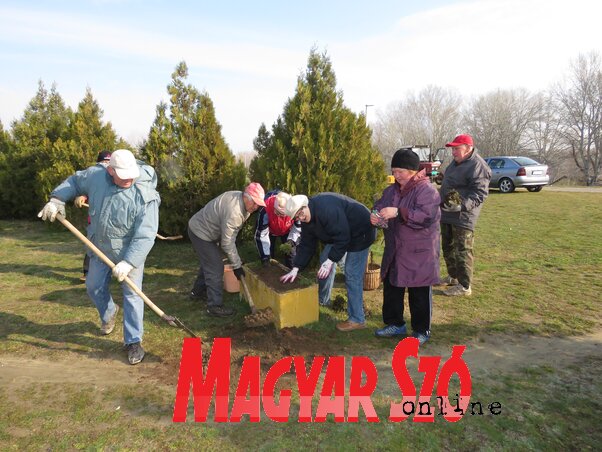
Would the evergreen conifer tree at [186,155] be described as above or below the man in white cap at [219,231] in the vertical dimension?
above

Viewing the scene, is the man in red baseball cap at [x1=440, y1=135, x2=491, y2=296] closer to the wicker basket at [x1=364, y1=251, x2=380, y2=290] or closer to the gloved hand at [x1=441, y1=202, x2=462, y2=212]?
the gloved hand at [x1=441, y1=202, x2=462, y2=212]

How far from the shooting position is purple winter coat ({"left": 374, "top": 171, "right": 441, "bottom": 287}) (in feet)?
11.9

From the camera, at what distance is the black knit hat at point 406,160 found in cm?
367

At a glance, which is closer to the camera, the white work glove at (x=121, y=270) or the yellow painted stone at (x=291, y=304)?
the white work glove at (x=121, y=270)

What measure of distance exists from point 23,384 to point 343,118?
491 cm

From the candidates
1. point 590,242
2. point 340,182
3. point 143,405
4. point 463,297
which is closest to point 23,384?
point 143,405

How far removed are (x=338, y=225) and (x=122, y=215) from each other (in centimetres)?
201

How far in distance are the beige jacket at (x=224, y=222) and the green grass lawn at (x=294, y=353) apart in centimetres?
91

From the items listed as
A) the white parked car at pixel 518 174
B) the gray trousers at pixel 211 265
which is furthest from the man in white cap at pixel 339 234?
the white parked car at pixel 518 174

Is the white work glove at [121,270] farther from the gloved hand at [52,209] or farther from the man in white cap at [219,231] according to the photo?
the man in white cap at [219,231]

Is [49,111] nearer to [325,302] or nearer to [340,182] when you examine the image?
[340,182]

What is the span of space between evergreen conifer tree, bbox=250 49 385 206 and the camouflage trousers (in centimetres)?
129

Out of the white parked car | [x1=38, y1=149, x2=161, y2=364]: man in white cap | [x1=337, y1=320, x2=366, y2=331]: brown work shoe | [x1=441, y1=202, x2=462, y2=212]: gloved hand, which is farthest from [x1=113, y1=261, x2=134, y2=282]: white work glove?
the white parked car

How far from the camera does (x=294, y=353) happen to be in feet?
12.3
